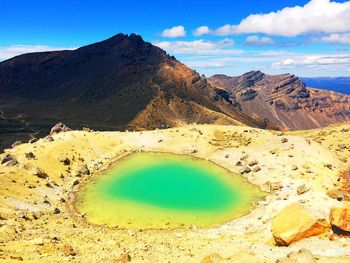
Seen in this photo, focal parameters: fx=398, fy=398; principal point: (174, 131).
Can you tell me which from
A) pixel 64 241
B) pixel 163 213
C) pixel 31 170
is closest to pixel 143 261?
pixel 64 241

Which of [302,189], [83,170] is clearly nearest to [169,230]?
[302,189]

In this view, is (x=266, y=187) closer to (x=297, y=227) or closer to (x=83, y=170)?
(x=297, y=227)

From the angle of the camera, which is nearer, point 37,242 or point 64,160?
point 37,242

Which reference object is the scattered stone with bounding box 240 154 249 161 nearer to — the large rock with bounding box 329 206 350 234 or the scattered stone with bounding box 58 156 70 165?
the scattered stone with bounding box 58 156 70 165

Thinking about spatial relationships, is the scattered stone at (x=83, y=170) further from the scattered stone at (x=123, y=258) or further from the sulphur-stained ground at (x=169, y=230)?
the scattered stone at (x=123, y=258)

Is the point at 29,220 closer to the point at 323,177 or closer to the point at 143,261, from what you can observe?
the point at 143,261
